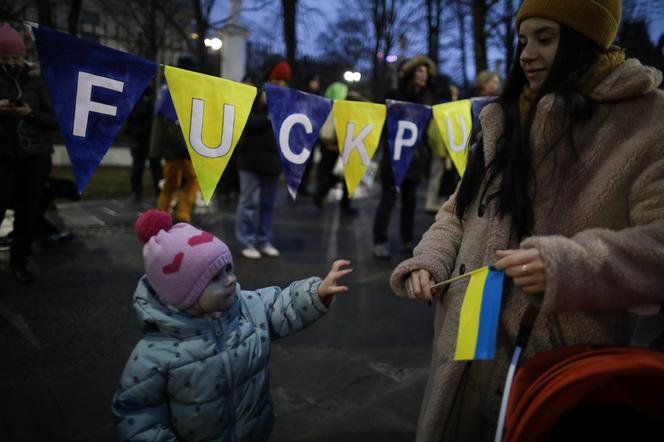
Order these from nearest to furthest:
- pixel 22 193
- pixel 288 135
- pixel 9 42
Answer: pixel 288 135 < pixel 9 42 < pixel 22 193

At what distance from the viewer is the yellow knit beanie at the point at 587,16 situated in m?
1.47

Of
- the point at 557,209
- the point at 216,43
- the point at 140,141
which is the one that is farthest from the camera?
the point at 216,43

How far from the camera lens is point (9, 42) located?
4066 millimetres

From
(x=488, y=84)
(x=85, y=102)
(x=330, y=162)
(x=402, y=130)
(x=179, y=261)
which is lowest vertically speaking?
(x=179, y=261)

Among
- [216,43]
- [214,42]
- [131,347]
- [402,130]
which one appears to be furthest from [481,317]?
[214,42]

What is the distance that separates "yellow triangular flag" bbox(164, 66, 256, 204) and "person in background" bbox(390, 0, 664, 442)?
1.40 meters

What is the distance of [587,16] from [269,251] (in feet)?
15.0

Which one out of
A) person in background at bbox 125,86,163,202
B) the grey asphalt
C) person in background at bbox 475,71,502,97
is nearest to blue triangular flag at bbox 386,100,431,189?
the grey asphalt

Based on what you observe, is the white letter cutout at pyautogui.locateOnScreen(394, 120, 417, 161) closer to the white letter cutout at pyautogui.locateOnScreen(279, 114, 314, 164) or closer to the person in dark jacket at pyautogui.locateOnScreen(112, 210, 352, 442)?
the white letter cutout at pyautogui.locateOnScreen(279, 114, 314, 164)

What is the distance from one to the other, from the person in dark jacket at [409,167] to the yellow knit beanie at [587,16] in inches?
163

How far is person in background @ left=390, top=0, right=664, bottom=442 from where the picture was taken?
1.29 meters

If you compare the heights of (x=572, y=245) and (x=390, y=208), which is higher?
(x=390, y=208)

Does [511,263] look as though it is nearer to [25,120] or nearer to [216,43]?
[25,120]

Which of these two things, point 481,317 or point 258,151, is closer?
point 481,317
